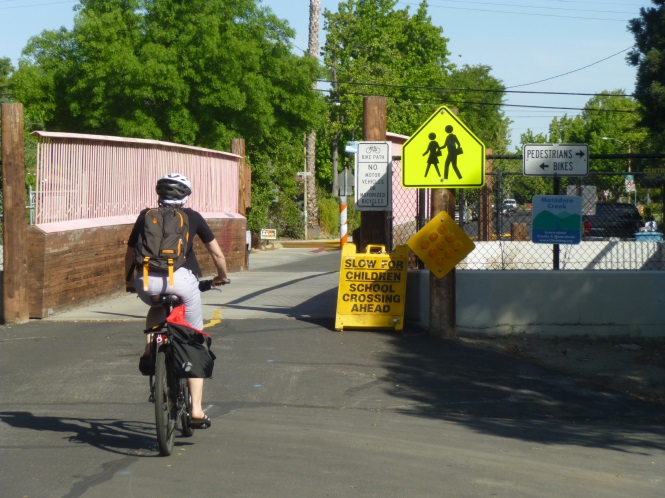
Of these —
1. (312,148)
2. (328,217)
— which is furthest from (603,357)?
(328,217)

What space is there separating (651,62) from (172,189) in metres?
31.0

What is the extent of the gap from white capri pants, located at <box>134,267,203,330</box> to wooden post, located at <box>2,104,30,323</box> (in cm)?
662

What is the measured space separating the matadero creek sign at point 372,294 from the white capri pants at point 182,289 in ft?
17.3

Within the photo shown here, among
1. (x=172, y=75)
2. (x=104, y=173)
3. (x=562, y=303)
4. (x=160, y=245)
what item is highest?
(x=172, y=75)

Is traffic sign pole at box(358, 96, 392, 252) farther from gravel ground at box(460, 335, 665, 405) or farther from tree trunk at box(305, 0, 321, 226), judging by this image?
tree trunk at box(305, 0, 321, 226)

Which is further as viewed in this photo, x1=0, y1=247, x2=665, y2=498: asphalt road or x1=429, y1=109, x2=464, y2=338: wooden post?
x1=429, y1=109, x2=464, y2=338: wooden post

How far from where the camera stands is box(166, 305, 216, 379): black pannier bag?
6.76 meters

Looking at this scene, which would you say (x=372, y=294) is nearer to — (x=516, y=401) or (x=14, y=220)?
(x=516, y=401)

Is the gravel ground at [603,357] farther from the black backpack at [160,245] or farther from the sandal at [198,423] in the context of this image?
the black backpack at [160,245]

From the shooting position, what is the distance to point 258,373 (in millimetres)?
9914

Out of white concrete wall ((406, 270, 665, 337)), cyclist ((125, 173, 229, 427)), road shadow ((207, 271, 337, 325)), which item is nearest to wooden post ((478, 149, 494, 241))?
road shadow ((207, 271, 337, 325))

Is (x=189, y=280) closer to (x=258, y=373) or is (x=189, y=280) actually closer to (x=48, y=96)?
(x=258, y=373)

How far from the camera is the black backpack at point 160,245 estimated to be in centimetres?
671

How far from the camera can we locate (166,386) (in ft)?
21.8
